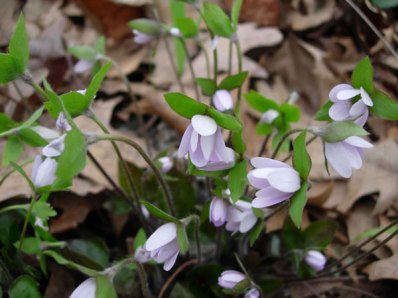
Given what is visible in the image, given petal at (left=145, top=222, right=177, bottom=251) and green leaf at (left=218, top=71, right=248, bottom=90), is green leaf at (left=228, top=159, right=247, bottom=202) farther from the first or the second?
green leaf at (left=218, top=71, right=248, bottom=90)

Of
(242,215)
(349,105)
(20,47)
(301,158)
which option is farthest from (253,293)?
(20,47)

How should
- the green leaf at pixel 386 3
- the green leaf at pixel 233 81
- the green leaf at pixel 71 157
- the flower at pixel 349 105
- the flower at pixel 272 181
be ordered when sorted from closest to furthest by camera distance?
the green leaf at pixel 71 157
the flower at pixel 272 181
the flower at pixel 349 105
the green leaf at pixel 233 81
the green leaf at pixel 386 3

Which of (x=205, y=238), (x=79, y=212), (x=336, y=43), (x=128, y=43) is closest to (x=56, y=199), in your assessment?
(x=79, y=212)

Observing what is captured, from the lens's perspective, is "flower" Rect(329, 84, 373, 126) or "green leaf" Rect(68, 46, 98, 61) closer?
"flower" Rect(329, 84, 373, 126)

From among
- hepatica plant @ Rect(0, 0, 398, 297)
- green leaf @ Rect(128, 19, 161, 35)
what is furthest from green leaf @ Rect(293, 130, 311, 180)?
green leaf @ Rect(128, 19, 161, 35)

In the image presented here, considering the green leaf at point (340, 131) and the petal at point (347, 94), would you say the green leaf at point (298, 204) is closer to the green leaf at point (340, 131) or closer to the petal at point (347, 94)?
the green leaf at point (340, 131)

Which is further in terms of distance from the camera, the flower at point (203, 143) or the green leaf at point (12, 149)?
the green leaf at point (12, 149)

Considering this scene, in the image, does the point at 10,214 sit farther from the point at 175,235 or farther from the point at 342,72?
the point at 342,72

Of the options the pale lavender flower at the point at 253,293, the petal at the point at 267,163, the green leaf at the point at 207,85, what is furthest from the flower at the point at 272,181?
the green leaf at the point at 207,85
